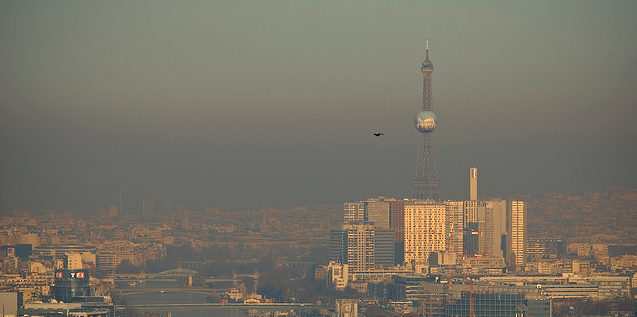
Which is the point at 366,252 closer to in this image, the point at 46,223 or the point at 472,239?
the point at 472,239

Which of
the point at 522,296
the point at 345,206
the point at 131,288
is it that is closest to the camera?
the point at 522,296

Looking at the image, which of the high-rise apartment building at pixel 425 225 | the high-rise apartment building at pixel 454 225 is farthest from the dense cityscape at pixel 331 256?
the high-rise apartment building at pixel 425 225

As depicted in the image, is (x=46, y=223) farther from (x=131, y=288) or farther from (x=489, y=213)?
(x=489, y=213)

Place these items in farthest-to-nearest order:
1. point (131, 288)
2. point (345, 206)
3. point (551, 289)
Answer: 1. point (345, 206)
2. point (131, 288)
3. point (551, 289)

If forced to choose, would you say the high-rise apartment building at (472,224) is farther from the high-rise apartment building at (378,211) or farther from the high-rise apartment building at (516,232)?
the high-rise apartment building at (378,211)

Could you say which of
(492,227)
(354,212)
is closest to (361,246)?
(354,212)

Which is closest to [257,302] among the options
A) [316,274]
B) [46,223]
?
[316,274]

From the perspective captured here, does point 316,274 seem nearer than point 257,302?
No
